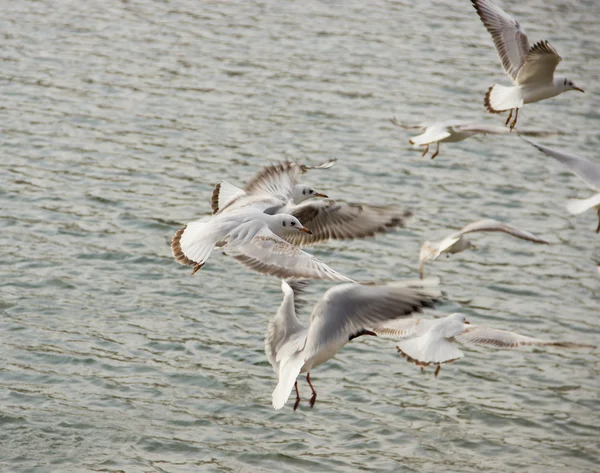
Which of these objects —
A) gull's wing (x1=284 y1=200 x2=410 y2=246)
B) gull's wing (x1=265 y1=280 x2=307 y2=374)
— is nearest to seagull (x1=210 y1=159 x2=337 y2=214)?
gull's wing (x1=284 y1=200 x2=410 y2=246)

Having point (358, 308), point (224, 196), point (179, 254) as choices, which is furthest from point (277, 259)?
point (224, 196)

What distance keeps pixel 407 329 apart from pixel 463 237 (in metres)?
1.78

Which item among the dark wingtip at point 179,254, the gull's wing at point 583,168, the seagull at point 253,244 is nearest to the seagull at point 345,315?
the seagull at point 253,244

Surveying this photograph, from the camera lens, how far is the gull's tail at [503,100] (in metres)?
12.2

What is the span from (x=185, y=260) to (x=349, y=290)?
164 cm

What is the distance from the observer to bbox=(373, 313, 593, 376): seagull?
31.8 ft

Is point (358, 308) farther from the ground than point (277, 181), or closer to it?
farther from the ground

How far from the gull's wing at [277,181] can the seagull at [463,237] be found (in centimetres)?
157

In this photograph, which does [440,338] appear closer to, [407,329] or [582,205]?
[407,329]

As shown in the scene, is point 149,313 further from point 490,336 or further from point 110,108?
point 110,108

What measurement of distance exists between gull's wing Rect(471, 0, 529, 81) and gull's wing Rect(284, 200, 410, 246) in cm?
349

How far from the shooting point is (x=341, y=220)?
9883 millimetres

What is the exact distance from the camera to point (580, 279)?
47.9 ft

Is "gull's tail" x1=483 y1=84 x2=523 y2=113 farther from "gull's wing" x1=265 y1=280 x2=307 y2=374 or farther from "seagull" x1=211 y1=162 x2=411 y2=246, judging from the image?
"gull's wing" x1=265 y1=280 x2=307 y2=374
